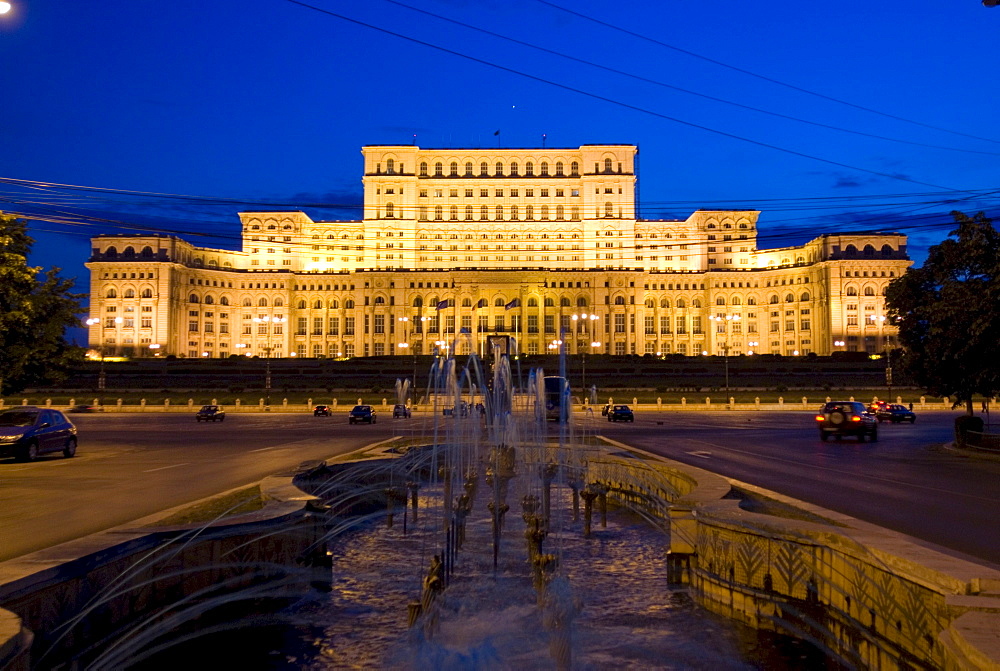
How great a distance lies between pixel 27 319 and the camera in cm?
2381

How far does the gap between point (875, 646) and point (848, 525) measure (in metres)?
2.72

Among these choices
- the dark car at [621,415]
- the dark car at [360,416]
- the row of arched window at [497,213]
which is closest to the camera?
the dark car at [360,416]

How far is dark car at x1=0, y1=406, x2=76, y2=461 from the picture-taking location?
2327 cm

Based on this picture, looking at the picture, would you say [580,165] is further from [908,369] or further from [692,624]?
[692,624]

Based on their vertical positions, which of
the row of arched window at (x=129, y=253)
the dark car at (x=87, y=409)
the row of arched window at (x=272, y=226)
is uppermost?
the row of arched window at (x=272, y=226)

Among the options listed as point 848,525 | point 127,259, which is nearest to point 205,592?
point 848,525

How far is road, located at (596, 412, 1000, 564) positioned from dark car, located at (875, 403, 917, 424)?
9697mm

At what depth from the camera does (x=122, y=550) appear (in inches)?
330

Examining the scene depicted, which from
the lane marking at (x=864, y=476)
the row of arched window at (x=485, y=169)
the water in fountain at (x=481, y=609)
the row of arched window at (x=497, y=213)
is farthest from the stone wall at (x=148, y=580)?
the row of arched window at (x=485, y=169)

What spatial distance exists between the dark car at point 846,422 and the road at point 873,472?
1.79ft

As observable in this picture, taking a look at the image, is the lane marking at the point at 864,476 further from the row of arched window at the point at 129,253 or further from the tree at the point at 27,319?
the row of arched window at the point at 129,253

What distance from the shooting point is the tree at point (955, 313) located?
25.2 metres

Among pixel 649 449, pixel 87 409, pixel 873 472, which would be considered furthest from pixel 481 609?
pixel 87 409

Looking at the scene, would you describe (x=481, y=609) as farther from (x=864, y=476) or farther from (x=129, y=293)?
(x=129, y=293)
